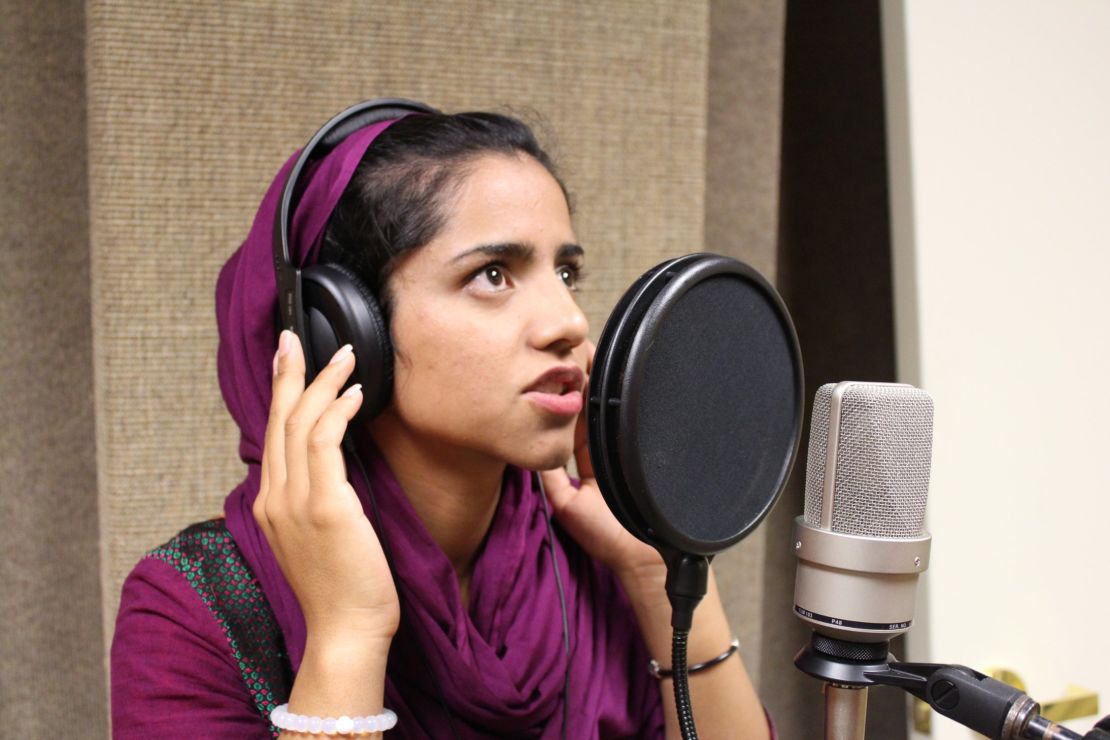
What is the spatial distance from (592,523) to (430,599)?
206mm

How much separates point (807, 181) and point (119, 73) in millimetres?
1065

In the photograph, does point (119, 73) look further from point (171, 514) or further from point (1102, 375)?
point (1102, 375)

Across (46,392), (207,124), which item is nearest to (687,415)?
(207,124)

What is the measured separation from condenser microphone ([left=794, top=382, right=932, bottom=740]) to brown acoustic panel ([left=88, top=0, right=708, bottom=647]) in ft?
2.45

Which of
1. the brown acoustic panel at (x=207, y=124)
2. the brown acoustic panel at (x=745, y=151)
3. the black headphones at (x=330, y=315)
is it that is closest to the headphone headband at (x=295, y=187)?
the black headphones at (x=330, y=315)

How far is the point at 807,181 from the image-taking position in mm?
1605

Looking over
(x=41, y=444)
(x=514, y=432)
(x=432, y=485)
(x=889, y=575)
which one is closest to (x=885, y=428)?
(x=889, y=575)

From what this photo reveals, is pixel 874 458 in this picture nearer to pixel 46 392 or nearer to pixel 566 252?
pixel 566 252

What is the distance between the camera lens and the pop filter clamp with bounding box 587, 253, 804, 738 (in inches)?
22.1

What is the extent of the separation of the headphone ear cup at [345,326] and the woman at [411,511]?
1 cm

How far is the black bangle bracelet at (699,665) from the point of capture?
3.04 feet

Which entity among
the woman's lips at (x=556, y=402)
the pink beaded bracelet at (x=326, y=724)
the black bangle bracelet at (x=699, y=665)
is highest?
the woman's lips at (x=556, y=402)

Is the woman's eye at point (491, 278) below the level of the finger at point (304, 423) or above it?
above

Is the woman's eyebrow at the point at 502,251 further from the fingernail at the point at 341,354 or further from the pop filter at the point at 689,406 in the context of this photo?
the pop filter at the point at 689,406
